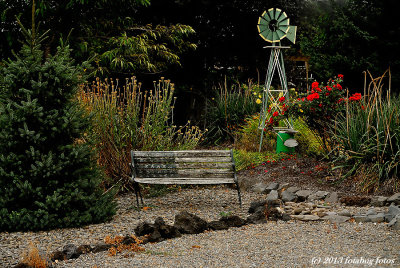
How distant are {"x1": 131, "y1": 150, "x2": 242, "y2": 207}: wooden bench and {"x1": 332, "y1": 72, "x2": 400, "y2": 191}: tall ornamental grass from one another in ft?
5.83

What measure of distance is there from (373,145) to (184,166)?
275 centimetres

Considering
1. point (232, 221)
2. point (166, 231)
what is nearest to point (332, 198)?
point (232, 221)

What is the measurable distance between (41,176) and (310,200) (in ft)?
12.0

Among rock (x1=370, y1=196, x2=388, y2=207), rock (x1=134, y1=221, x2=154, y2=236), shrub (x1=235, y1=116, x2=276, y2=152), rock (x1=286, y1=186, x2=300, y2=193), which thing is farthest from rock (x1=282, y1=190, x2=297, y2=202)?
shrub (x1=235, y1=116, x2=276, y2=152)

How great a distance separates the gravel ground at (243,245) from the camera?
12.7ft

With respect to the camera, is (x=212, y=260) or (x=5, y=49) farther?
(x=5, y=49)

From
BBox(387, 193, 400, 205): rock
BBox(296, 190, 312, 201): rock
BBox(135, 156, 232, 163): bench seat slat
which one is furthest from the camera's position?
BBox(296, 190, 312, 201): rock

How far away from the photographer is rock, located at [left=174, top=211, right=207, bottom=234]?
15.9 ft

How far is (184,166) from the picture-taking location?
672 cm

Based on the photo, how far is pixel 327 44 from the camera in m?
14.1

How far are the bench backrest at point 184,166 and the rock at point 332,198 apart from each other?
1.35 m

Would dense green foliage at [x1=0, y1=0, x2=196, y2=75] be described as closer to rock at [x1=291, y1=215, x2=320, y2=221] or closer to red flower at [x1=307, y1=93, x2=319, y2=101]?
red flower at [x1=307, y1=93, x2=319, y2=101]

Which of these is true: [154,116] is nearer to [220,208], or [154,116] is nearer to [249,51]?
[220,208]

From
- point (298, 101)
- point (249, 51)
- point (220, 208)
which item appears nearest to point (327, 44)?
point (249, 51)
